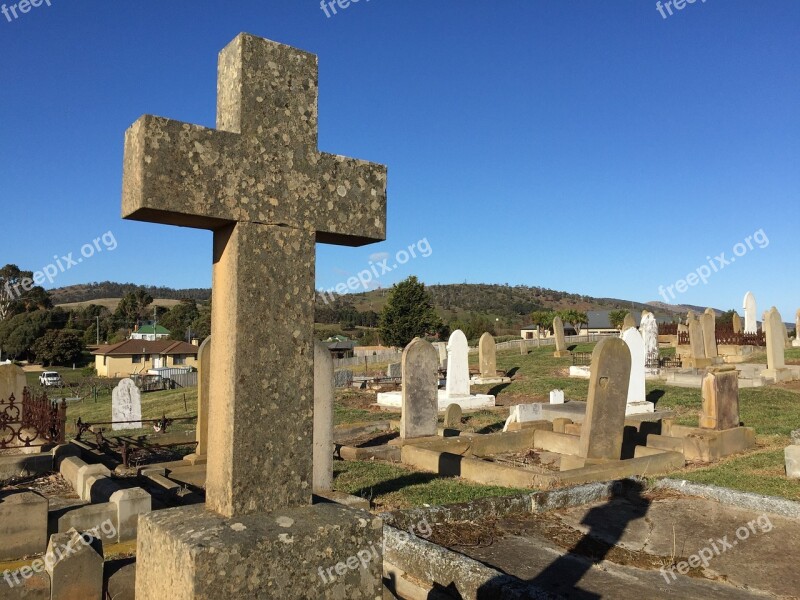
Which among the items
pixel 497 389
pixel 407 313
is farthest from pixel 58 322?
pixel 497 389

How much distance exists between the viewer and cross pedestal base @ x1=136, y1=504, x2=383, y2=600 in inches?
84.4

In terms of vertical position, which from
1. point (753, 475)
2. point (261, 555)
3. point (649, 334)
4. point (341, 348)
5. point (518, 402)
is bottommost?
point (753, 475)

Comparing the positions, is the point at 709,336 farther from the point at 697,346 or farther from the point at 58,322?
the point at 58,322

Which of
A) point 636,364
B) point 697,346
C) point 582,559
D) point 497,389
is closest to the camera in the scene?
point 582,559

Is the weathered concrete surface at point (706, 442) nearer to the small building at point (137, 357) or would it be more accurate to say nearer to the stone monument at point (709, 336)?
the stone monument at point (709, 336)

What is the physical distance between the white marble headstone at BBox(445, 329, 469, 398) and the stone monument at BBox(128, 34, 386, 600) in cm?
1576

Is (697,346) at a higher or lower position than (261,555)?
higher

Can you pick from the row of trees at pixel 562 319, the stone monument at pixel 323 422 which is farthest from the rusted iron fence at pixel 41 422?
the row of trees at pixel 562 319

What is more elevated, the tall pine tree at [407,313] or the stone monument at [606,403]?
the tall pine tree at [407,313]

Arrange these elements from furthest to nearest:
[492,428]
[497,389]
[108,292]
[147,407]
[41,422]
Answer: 1. [108,292]
2. [147,407]
3. [497,389]
4. [492,428]
5. [41,422]

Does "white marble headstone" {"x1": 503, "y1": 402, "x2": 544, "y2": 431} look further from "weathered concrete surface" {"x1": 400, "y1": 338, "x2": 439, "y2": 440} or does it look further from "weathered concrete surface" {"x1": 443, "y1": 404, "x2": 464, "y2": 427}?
"weathered concrete surface" {"x1": 400, "y1": 338, "x2": 439, "y2": 440}

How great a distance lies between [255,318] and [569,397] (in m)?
17.7

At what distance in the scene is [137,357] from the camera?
53.9 metres

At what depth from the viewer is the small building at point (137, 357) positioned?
2079 inches
